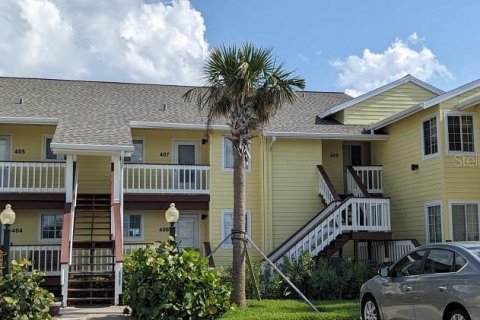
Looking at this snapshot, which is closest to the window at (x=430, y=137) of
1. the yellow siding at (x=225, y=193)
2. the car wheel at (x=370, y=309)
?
the yellow siding at (x=225, y=193)

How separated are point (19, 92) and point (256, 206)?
9.88m

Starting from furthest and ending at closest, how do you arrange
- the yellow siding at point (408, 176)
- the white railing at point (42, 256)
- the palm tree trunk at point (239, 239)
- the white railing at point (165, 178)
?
1. the white railing at point (165, 178)
2. the yellow siding at point (408, 176)
3. the white railing at point (42, 256)
4. the palm tree trunk at point (239, 239)

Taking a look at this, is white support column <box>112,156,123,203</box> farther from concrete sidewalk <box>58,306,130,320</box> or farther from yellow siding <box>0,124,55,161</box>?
yellow siding <box>0,124,55,161</box>

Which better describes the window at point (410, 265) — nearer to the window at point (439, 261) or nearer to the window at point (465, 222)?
the window at point (439, 261)

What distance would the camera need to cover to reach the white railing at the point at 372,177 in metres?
23.2

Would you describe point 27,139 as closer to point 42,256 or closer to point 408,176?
point 42,256

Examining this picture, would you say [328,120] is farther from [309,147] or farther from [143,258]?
[143,258]

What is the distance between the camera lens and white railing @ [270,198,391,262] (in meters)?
19.8

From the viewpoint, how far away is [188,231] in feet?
74.3

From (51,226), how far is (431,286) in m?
15.1

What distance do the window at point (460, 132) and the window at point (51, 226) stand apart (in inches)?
528

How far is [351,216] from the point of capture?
67.0ft

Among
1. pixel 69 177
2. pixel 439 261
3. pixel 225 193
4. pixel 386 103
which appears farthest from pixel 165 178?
pixel 439 261

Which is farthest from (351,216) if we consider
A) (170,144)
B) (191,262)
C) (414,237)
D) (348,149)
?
(191,262)
